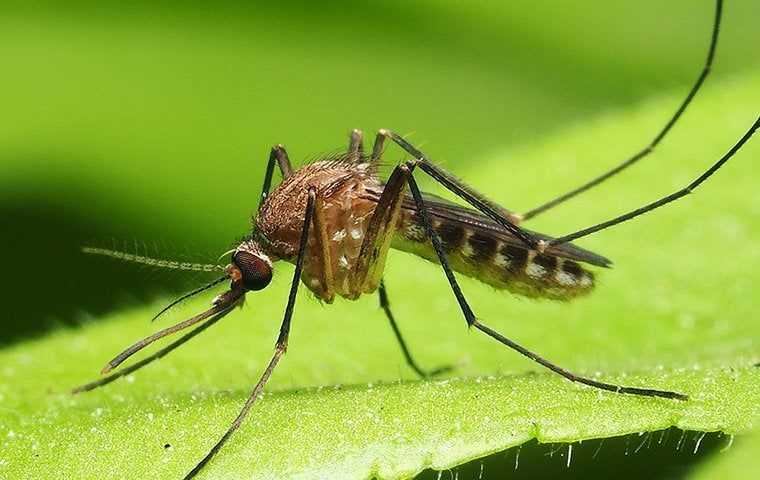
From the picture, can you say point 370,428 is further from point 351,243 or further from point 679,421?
point 351,243

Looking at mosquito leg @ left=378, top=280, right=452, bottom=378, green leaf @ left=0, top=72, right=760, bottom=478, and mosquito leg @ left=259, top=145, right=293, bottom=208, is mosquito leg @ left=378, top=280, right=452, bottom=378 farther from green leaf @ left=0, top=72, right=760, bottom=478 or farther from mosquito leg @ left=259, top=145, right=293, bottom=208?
mosquito leg @ left=259, top=145, right=293, bottom=208

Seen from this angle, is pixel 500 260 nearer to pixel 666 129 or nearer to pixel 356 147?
pixel 356 147

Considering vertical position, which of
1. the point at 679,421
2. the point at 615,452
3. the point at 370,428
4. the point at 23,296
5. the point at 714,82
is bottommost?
the point at 23,296

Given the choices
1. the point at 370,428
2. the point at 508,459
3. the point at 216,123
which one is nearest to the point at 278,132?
the point at 216,123

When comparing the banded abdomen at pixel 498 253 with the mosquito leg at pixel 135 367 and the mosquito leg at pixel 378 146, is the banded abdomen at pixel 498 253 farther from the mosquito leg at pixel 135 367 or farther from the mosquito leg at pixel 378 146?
the mosquito leg at pixel 135 367

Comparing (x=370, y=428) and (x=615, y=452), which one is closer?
(x=370, y=428)

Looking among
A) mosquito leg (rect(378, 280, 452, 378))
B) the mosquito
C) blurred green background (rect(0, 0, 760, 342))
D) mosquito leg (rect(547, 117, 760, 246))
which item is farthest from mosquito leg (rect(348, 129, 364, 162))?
blurred green background (rect(0, 0, 760, 342))

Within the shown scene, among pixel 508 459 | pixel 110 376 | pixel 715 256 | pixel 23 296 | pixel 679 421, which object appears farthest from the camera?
pixel 23 296
